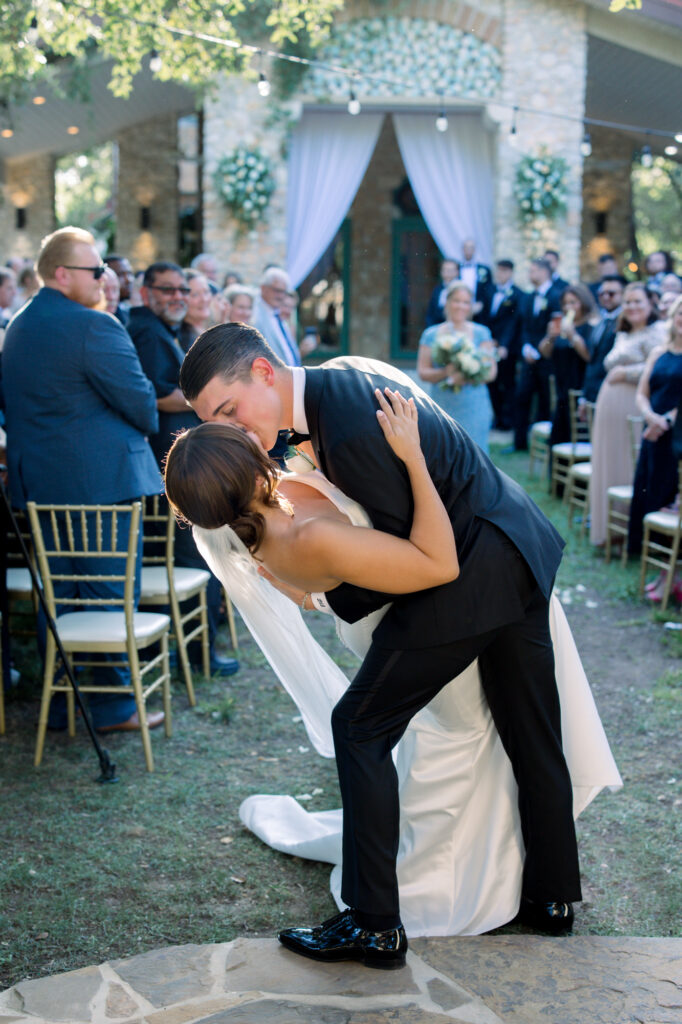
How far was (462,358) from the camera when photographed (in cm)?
730

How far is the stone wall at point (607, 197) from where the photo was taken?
18312 mm

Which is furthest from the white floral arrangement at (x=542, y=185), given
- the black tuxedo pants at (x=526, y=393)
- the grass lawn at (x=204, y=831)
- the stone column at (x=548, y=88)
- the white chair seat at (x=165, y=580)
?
the white chair seat at (x=165, y=580)

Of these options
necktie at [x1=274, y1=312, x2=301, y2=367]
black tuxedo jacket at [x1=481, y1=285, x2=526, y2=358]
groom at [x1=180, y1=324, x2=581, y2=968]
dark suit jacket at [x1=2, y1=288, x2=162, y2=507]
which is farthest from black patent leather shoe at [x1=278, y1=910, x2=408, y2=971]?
black tuxedo jacket at [x1=481, y1=285, x2=526, y2=358]

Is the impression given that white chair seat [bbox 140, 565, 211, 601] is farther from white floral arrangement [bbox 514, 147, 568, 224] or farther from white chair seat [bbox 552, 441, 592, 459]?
white floral arrangement [bbox 514, 147, 568, 224]

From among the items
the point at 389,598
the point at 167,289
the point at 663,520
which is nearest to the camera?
the point at 389,598

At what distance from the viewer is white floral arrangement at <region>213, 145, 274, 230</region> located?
562 inches

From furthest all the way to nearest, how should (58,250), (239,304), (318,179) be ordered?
1. (318,179)
2. (239,304)
3. (58,250)

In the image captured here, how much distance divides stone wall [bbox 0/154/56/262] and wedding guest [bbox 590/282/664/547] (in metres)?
14.7

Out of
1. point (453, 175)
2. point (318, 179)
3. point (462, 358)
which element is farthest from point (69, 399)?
point (453, 175)

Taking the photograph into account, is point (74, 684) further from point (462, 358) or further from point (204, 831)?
point (462, 358)

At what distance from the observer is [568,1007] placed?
252cm

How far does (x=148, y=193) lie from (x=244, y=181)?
5.33 meters

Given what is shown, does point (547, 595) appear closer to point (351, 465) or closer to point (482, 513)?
point (482, 513)

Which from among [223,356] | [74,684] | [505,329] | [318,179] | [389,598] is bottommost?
[74,684]
